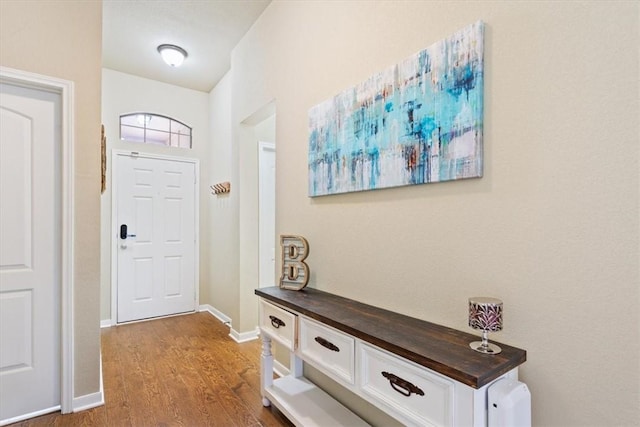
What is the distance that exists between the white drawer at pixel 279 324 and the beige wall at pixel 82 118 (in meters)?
1.17

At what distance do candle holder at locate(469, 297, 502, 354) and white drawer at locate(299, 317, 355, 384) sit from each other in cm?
52

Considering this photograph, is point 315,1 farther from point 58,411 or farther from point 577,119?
point 58,411

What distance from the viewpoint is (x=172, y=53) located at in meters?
3.31

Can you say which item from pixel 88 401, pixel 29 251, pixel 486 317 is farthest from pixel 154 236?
pixel 486 317

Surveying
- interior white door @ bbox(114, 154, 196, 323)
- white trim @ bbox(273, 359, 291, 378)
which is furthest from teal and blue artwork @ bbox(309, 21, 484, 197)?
interior white door @ bbox(114, 154, 196, 323)

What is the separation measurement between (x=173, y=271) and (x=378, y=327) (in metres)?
3.54

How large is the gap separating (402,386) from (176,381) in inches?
79.4

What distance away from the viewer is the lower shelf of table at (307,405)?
178cm

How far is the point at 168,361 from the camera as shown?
2.85 m

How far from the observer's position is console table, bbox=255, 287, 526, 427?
1030mm

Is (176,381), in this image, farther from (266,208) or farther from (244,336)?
(266,208)

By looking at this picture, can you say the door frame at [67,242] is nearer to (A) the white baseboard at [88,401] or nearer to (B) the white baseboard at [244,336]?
(A) the white baseboard at [88,401]

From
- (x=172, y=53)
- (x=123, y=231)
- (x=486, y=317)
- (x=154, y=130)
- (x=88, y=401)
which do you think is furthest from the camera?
(x=154, y=130)

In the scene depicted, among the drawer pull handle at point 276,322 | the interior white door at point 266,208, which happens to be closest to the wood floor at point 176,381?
the drawer pull handle at point 276,322
